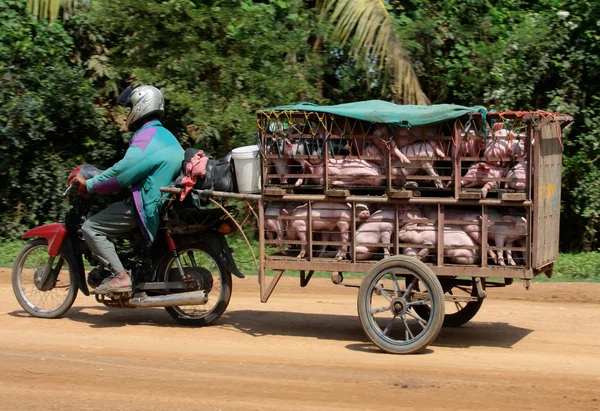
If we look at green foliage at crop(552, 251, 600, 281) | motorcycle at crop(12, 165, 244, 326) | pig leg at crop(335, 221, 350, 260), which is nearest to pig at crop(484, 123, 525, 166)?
pig leg at crop(335, 221, 350, 260)

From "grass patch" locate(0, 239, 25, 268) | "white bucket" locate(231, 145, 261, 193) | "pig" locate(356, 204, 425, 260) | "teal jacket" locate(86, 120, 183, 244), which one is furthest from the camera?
"grass patch" locate(0, 239, 25, 268)

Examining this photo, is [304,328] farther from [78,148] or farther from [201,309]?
[78,148]

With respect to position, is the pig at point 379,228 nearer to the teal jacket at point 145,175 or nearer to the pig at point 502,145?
the pig at point 502,145

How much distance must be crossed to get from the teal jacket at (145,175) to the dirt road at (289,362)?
1057 millimetres

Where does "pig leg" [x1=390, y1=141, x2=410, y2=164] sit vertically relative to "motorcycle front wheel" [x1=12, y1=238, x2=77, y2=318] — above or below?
above

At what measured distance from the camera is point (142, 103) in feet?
26.1

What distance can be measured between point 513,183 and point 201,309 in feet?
10.5

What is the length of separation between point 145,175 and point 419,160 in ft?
7.86

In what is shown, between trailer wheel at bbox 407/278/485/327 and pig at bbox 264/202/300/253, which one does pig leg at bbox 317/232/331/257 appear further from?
trailer wheel at bbox 407/278/485/327

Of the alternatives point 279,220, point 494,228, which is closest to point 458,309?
point 494,228

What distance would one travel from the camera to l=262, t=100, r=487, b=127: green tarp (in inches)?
269

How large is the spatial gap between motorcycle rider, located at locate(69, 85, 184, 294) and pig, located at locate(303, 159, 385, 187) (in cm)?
146

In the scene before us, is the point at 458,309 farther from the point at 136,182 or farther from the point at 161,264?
the point at 136,182

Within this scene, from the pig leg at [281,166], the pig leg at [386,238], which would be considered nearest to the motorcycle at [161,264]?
the pig leg at [281,166]
